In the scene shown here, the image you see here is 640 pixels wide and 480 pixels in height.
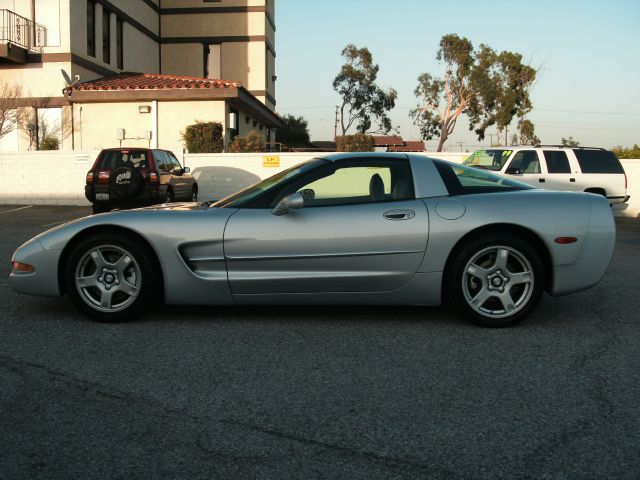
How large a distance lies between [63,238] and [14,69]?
2159 cm

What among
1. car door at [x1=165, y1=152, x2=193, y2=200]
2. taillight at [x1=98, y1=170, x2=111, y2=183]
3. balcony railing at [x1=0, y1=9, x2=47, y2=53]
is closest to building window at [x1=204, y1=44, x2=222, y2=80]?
balcony railing at [x1=0, y1=9, x2=47, y2=53]

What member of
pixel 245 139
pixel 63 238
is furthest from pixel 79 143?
pixel 63 238

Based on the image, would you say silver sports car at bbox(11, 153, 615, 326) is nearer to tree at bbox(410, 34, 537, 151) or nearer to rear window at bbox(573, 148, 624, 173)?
rear window at bbox(573, 148, 624, 173)

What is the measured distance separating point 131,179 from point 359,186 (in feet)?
31.3

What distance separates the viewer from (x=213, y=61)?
35.3 metres

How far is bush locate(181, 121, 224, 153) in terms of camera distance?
23.3m

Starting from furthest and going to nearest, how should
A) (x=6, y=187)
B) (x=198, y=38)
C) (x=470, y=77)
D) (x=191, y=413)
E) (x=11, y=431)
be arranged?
(x=470, y=77), (x=198, y=38), (x=6, y=187), (x=191, y=413), (x=11, y=431)

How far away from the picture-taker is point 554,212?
5180 mm

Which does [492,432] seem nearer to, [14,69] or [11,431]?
[11,431]

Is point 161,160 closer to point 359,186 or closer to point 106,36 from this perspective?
point 359,186

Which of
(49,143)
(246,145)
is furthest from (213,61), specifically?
(49,143)

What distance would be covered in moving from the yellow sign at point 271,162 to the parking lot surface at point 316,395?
1577 centimetres

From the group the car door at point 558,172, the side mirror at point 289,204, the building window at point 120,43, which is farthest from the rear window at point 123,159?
the building window at point 120,43

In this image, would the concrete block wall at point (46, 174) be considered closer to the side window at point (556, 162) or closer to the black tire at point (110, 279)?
the side window at point (556, 162)
